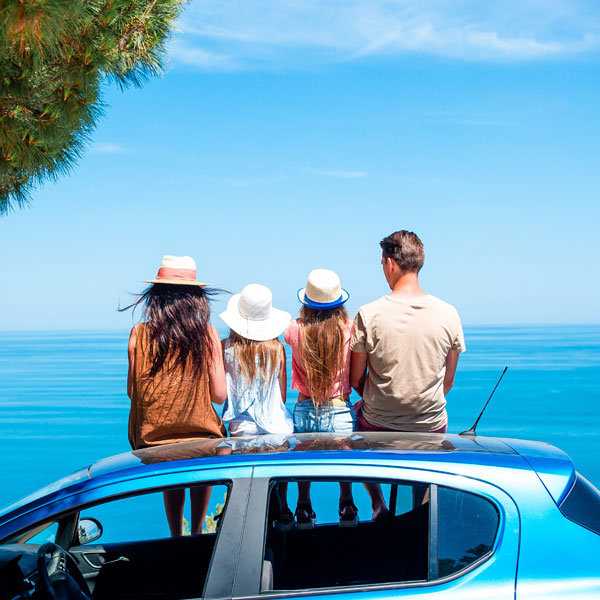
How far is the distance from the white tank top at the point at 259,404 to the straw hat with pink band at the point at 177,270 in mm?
586

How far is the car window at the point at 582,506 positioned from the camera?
2184mm

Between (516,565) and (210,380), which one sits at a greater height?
(210,380)

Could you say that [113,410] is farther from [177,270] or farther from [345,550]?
[345,550]

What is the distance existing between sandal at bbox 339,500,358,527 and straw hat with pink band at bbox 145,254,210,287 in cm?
157

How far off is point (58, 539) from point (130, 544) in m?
0.42

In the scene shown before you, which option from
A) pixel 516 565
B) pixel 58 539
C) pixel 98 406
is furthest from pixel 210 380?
pixel 98 406

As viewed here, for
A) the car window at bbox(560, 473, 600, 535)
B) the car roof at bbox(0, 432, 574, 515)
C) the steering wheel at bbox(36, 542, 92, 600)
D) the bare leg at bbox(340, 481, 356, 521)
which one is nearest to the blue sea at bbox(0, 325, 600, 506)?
the bare leg at bbox(340, 481, 356, 521)

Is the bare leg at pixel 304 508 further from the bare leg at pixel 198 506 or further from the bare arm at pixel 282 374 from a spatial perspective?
the bare arm at pixel 282 374

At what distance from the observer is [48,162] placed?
4.59m

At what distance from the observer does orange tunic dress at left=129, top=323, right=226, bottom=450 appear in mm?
3678

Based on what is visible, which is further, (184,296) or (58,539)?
(184,296)

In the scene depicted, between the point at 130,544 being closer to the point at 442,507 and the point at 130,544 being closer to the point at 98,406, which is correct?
the point at 442,507

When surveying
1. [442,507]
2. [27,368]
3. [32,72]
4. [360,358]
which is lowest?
[27,368]

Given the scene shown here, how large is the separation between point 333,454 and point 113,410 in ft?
209
